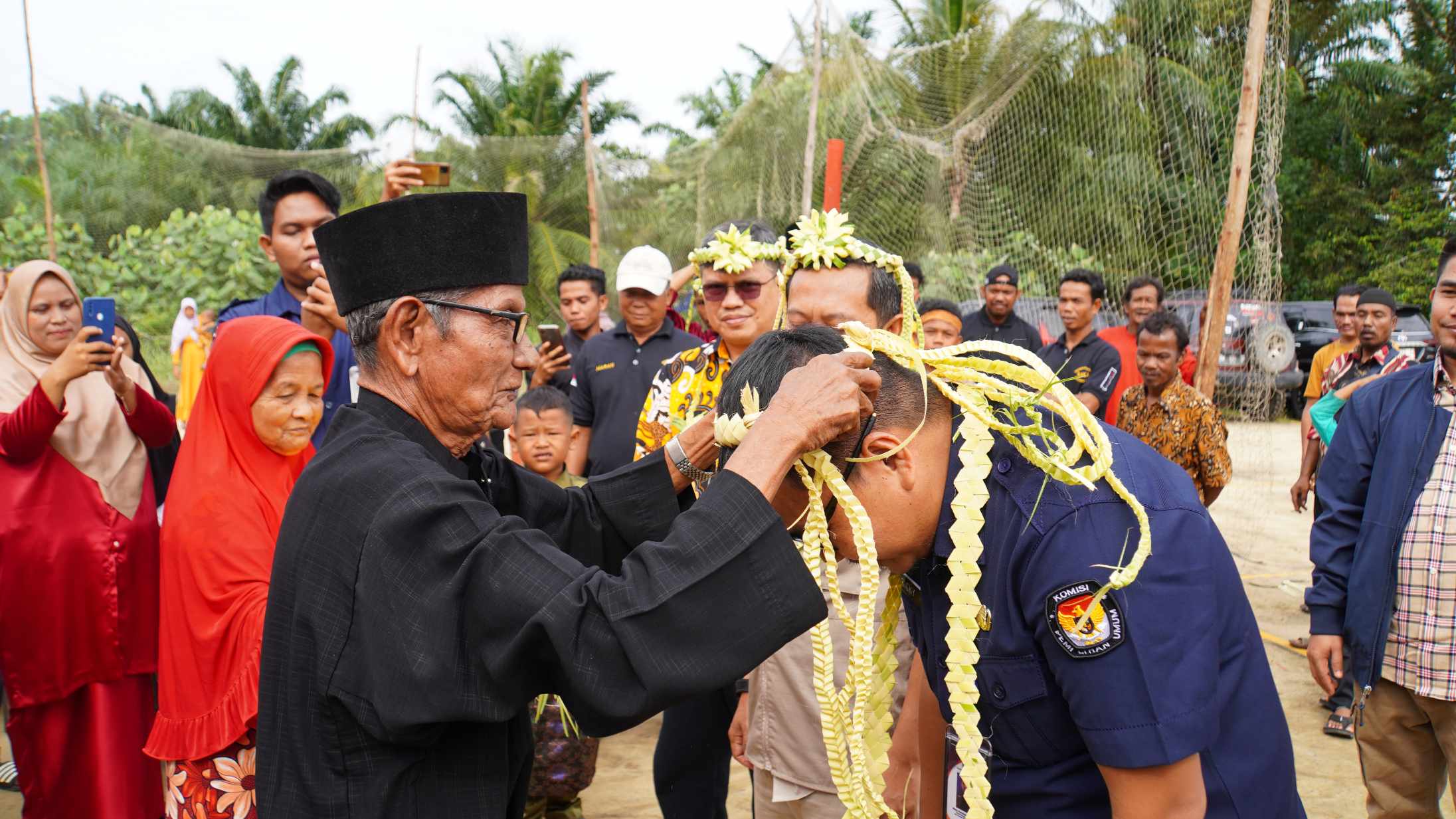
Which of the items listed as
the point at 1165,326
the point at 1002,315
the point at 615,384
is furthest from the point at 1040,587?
the point at 1002,315

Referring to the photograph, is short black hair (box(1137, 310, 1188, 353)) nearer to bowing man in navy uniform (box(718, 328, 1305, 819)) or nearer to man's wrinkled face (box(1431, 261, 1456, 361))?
man's wrinkled face (box(1431, 261, 1456, 361))

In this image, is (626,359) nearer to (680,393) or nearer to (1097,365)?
(680,393)

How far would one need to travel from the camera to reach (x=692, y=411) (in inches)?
147

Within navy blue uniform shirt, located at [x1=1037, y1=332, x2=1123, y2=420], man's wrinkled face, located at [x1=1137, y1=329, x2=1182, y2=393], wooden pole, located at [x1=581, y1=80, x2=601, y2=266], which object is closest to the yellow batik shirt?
man's wrinkled face, located at [x1=1137, y1=329, x2=1182, y2=393]

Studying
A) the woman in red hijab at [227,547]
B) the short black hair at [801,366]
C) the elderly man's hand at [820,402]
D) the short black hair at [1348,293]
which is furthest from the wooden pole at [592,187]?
the elderly man's hand at [820,402]

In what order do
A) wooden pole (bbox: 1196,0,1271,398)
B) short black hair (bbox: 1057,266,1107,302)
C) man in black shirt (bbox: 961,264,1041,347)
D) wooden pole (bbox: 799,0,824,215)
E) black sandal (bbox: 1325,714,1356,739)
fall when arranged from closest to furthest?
black sandal (bbox: 1325,714,1356,739) < wooden pole (bbox: 1196,0,1271,398) < short black hair (bbox: 1057,266,1107,302) < man in black shirt (bbox: 961,264,1041,347) < wooden pole (bbox: 799,0,824,215)

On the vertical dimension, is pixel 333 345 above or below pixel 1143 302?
below

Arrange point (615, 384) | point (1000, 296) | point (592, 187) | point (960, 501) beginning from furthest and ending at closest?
point (592, 187) < point (1000, 296) < point (615, 384) < point (960, 501)

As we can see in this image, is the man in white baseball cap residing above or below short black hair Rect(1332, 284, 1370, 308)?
below

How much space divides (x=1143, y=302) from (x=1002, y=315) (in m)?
1.13

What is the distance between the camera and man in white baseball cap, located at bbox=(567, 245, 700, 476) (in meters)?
5.49

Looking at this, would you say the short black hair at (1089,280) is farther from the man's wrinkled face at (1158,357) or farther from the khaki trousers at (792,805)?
the khaki trousers at (792,805)

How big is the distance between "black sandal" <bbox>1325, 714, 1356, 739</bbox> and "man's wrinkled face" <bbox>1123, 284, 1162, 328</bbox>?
332 centimetres

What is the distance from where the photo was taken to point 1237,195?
614 cm
